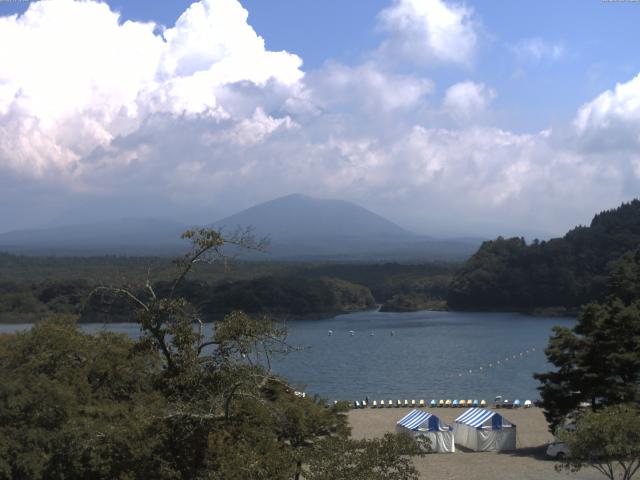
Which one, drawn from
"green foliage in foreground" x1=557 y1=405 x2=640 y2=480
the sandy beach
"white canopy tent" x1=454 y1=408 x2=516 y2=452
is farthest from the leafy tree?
"white canopy tent" x1=454 y1=408 x2=516 y2=452

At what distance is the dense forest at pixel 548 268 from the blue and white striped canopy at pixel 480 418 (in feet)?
148

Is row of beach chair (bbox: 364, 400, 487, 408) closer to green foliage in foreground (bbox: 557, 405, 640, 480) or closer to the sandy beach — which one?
the sandy beach

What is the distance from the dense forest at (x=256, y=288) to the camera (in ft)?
177

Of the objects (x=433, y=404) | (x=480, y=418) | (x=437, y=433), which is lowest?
(x=433, y=404)

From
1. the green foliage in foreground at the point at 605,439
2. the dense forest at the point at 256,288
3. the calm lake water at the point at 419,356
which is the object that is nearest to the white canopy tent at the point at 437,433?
the calm lake water at the point at 419,356

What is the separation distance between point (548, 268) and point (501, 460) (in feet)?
167

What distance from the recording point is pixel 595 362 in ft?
49.5

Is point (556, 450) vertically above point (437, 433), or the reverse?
point (556, 450)

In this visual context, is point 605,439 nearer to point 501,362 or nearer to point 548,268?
point 501,362

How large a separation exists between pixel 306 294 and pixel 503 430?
46.5 metres

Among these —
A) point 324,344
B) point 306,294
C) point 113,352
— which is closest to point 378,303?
point 306,294

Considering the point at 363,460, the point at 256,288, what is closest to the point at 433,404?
the point at 363,460

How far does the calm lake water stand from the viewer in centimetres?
2945

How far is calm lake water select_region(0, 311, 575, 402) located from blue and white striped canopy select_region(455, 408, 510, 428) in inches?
144
